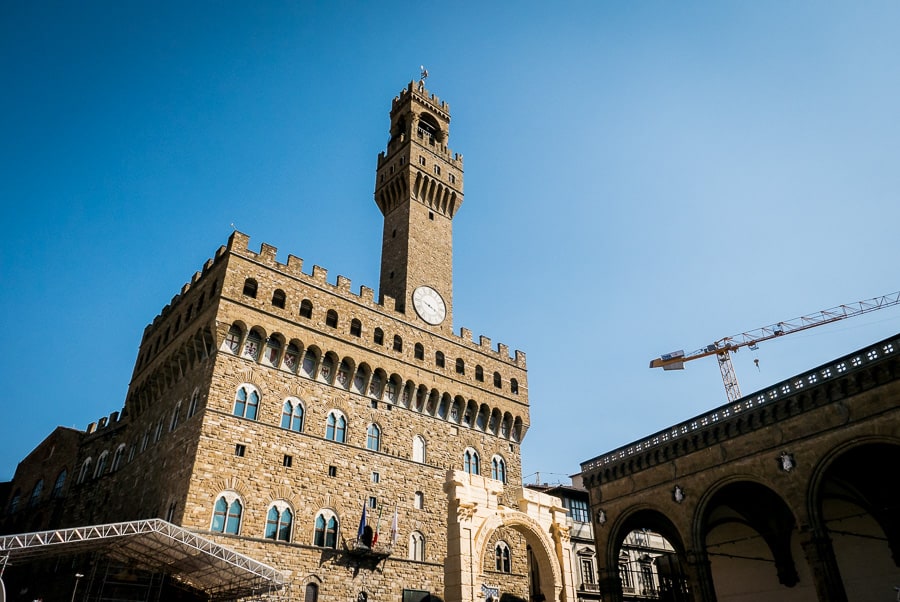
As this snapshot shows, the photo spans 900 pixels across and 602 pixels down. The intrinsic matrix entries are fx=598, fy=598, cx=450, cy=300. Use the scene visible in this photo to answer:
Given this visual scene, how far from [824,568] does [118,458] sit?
33673mm

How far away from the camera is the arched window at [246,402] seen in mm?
25312

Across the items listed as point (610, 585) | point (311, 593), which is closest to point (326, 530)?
point (311, 593)

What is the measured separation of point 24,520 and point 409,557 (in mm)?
29152

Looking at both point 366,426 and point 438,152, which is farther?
point 438,152

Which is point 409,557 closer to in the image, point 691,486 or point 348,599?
point 348,599

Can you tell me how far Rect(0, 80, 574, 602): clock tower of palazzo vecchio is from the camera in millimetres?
22969

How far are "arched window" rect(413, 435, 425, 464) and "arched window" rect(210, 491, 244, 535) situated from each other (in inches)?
375

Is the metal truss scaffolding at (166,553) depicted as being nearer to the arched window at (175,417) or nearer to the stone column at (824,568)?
the arched window at (175,417)

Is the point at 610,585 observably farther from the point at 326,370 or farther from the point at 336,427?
the point at 326,370

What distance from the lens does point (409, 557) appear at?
28.0 m

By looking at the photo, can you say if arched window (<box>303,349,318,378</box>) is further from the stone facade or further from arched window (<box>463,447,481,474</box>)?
the stone facade

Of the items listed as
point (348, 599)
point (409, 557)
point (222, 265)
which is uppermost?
point (222, 265)

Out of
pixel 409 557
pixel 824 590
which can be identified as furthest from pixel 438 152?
pixel 824 590

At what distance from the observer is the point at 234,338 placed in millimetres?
26297
